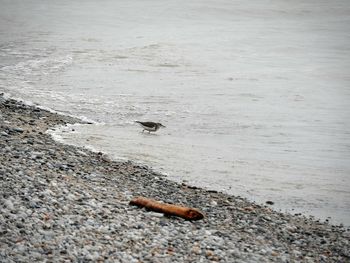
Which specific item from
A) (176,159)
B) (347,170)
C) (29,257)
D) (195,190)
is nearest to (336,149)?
(347,170)

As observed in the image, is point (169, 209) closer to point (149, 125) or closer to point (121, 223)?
point (121, 223)

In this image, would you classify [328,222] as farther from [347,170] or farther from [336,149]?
[336,149]

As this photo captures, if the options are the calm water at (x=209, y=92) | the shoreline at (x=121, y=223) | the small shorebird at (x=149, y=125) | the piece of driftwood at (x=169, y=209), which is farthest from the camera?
the small shorebird at (x=149, y=125)

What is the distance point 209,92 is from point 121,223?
621 inches

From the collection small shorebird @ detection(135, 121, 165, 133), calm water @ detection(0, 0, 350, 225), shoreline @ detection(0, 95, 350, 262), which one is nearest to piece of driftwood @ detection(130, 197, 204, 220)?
shoreline @ detection(0, 95, 350, 262)

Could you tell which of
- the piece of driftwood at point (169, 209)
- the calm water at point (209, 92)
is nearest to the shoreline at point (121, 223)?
the piece of driftwood at point (169, 209)

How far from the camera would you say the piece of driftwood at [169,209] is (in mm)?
8000

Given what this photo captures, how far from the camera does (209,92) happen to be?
22.8 metres

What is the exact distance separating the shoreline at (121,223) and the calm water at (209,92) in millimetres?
1445

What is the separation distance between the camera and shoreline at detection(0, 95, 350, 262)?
21.5ft

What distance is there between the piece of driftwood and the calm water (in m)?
2.49

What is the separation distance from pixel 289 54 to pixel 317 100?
46.7 ft

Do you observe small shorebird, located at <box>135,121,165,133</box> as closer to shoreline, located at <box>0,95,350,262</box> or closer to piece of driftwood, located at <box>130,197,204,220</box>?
shoreline, located at <box>0,95,350,262</box>

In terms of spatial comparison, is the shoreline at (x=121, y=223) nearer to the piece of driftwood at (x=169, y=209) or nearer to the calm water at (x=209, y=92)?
the piece of driftwood at (x=169, y=209)
